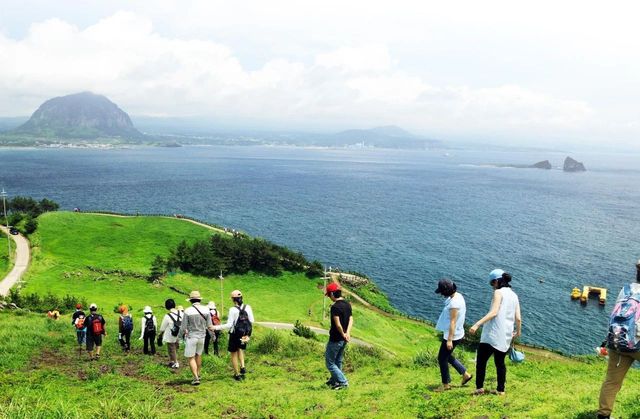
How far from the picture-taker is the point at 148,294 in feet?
147

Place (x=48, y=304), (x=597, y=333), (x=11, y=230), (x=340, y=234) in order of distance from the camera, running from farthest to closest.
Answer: (x=340, y=234) → (x=11, y=230) → (x=597, y=333) → (x=48, y=304)

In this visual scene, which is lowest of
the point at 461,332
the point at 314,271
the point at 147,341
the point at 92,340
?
the point at 314,271

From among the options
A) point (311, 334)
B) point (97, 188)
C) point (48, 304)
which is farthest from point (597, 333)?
point (97, 188)

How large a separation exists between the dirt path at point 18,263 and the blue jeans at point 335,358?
38094 mm

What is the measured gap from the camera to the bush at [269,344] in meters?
18.3

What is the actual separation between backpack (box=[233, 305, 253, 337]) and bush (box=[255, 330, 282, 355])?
6.17 meters

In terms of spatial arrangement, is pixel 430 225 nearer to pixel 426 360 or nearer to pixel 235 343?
pixel 426 360

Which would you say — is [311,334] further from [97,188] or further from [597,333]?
[97,188]

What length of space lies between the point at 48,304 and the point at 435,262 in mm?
58320

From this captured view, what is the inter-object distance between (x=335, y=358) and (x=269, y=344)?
289 inches

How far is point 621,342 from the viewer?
24.7 feet

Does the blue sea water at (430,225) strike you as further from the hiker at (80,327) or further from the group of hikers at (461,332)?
the hiker at (80,327)

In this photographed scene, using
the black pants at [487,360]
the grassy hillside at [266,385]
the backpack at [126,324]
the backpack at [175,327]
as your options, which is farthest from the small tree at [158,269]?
the black pants at [487,360]

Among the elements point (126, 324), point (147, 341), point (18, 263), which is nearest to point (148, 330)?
point (147, 341)
